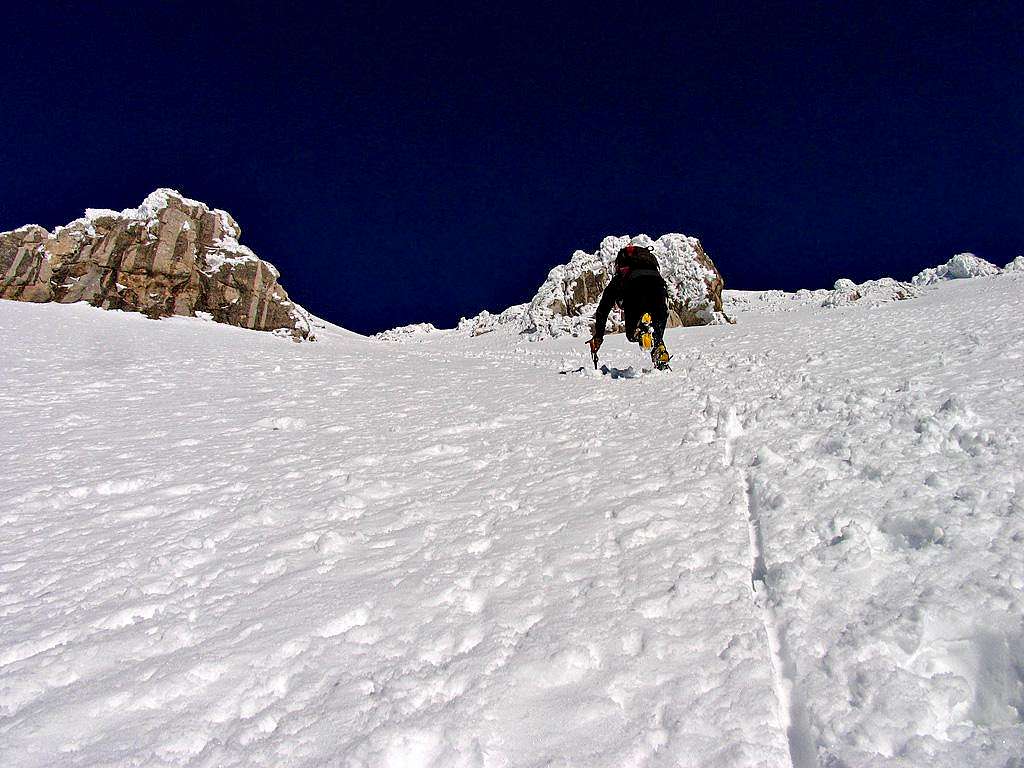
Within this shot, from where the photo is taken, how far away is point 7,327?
22.4 meters

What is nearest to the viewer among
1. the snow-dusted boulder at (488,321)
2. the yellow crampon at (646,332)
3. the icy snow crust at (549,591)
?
the icy snow crust at (549,591)

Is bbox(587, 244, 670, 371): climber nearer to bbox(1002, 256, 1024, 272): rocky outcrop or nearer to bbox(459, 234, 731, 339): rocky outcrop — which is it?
bbox(459, 234, 731, 339): rocky outcrop

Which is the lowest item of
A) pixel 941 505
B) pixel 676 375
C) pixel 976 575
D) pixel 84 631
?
pixel 84 631

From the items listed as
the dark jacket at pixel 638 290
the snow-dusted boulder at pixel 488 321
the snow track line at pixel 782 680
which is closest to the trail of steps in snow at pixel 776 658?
the snow track line at pixel 782 680

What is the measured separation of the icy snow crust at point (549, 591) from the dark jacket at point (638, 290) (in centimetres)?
464

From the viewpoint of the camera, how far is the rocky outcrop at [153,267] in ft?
146

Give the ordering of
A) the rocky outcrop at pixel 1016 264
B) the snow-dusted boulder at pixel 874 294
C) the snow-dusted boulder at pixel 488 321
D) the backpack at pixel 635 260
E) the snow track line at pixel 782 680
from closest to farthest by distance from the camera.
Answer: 1. the snow track line at pixel 782 680
2. the backpack at pixel 635 260
3. the snow-dusted boulder at pixel 874 294
4. the rocky outcrop at pixel 1016 264
5. the snow-dusted boulder at pixel 488 321

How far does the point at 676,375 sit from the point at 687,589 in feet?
26.4

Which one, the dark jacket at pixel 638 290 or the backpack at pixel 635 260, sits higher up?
the backpack at pixel 635 260

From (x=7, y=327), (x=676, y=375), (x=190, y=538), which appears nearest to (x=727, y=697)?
Result: (x=190, y=538)

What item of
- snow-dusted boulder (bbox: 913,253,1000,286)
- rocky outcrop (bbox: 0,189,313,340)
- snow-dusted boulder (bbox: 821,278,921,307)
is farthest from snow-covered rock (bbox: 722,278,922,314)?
rocky outcrop (bbox: 0,189,313,340)

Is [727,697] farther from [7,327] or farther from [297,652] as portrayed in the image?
[7,327]

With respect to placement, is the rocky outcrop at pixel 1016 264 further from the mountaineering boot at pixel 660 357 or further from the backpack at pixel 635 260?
the mountaineering boot at pixel 660 357

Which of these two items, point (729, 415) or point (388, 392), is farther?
point (388, 392)
